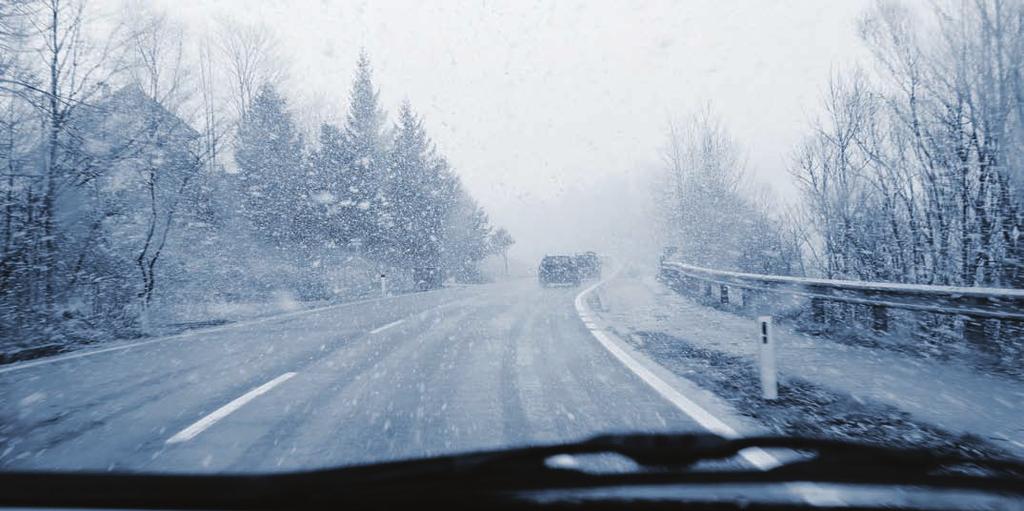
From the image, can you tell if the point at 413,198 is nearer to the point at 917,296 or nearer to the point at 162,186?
the point at 162,186

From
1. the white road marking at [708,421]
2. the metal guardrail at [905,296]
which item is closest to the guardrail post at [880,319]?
the metal guardrail at [905,296]

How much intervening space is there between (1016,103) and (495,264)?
59646mm

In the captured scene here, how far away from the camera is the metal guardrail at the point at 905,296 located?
18.7 ft

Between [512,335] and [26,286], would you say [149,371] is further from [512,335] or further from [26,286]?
[26,286]

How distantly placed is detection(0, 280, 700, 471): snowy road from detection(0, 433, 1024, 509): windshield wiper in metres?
1.30

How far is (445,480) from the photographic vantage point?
2010mm

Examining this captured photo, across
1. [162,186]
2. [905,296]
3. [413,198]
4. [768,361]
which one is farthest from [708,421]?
[413,198]

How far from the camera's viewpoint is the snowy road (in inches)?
143

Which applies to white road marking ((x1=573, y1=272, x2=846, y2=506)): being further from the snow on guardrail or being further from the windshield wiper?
the snow on guardrail

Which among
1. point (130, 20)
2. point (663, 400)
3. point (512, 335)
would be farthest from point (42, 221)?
point (663, 400)

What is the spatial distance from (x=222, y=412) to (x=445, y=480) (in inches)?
137

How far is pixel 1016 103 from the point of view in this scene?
350 inches

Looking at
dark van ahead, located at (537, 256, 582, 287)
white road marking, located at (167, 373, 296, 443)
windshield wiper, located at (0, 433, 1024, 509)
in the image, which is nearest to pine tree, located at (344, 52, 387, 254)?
dark van ahead, located at (537, 256, 582, 287)

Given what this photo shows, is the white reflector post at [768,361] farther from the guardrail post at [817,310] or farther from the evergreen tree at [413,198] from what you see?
the evergreen tree at [413,198]
